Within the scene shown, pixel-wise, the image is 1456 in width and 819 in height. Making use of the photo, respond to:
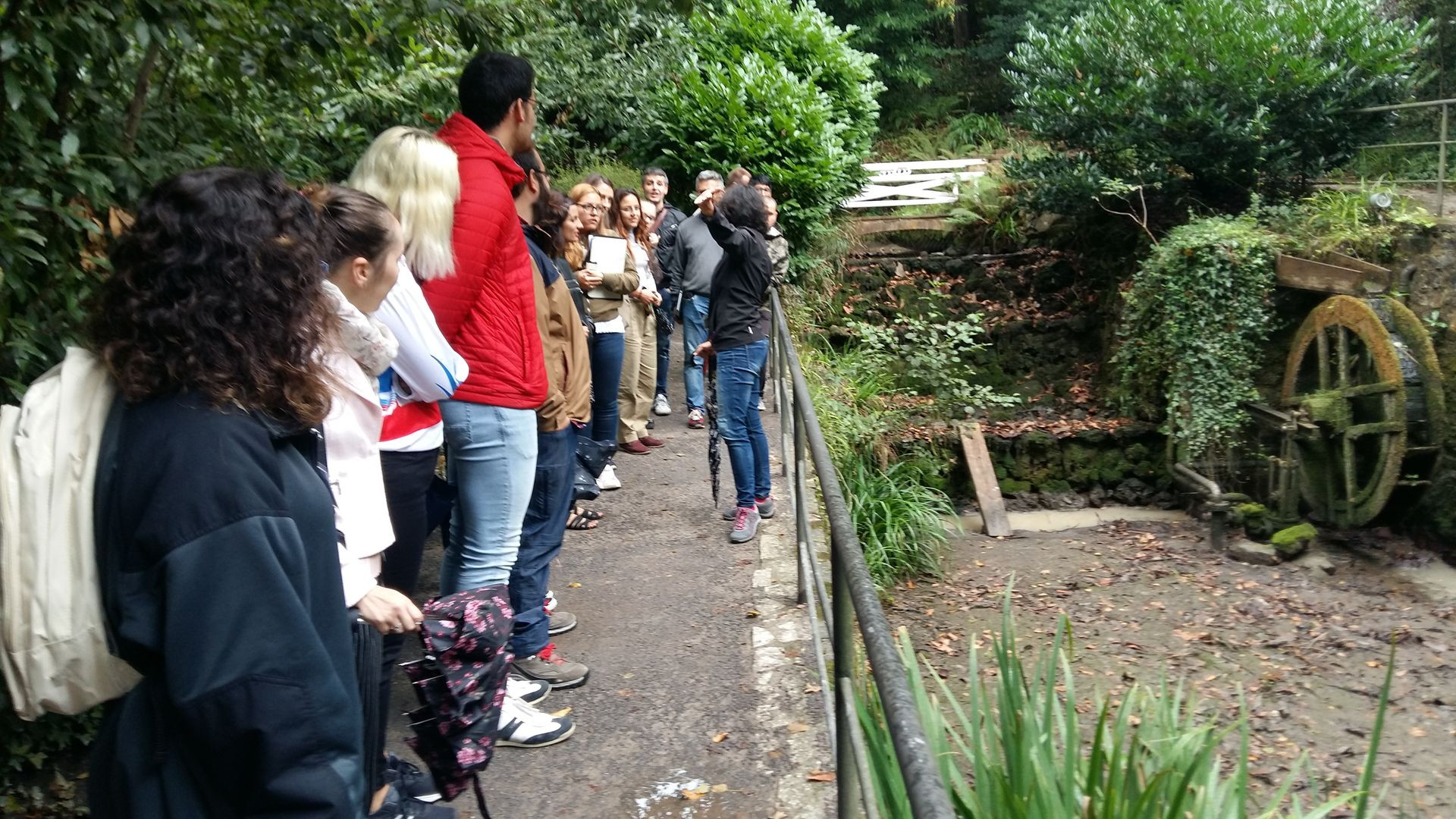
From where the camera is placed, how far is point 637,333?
7.26 m

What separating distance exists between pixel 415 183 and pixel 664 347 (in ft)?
18.5

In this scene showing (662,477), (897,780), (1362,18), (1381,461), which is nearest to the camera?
(897,780)

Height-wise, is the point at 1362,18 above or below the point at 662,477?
above

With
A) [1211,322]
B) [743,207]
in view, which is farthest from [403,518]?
[1211,322]

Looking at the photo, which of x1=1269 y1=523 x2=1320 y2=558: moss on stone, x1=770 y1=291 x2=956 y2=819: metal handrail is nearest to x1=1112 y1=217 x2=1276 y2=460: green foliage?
x1=1269 y1=523 x2=1320 y2=558: moss on stone

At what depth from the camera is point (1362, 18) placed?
11562 mm

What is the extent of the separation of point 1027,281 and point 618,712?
1150 centimetres

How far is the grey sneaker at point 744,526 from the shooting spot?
5715 millimetres

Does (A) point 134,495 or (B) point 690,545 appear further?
(B) point 690,545

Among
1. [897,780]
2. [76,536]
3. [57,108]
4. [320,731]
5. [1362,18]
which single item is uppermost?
[1362,18]

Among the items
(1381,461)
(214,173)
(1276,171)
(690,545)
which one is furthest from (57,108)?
(1276,171)

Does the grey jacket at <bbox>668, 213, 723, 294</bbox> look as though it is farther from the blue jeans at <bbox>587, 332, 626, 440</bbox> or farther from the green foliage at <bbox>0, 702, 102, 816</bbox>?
the green foliage at <bbox>0, 702, 102, 816</bbox>

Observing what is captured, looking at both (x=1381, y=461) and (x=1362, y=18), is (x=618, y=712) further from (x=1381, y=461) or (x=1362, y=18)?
(x=1362, y=18)

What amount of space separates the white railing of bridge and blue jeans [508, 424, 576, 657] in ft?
38.6
